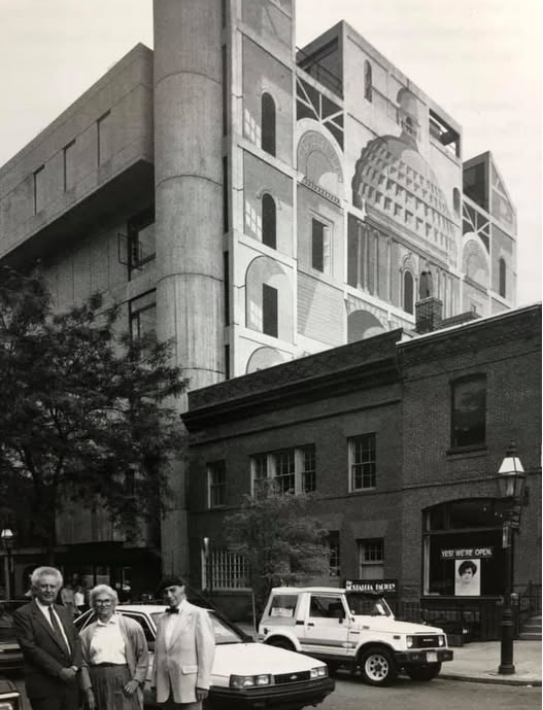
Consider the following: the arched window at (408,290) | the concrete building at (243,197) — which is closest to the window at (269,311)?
the concrete building at (243,197)

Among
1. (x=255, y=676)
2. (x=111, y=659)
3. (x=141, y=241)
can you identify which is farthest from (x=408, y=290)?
(x=111, y=659)

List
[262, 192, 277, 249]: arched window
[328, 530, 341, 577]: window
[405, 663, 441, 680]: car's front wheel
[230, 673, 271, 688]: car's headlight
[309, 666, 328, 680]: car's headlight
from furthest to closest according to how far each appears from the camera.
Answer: [262, 192, 277, 249]: arched window → [328, 530, 341, 577]: window → [405, 663, 441, 680]: car's front wheel → [309, 666, 328, 680]: car's headlight → [230, 673, 271, 688]: car's headlight

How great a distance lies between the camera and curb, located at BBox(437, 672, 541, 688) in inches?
528

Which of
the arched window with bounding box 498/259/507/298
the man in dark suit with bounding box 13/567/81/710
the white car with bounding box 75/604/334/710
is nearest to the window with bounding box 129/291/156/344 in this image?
the arched window with bounding box 498/259/507/298

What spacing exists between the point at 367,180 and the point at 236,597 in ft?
64.8

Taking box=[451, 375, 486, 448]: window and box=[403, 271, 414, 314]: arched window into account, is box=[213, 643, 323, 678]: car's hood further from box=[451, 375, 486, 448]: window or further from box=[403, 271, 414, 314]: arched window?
box=[403, 271, 414, 314]: arched window

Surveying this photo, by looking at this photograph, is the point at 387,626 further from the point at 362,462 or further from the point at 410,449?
the point at 362,462

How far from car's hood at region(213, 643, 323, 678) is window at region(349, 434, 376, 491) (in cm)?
1372

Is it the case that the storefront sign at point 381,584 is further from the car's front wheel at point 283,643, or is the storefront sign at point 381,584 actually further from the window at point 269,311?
the window at point 269,311

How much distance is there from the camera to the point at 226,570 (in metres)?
27.9

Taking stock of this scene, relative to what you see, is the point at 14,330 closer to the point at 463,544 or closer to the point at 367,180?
the point at 463,544

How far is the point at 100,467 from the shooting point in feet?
74.8

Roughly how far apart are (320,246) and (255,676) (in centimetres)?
2782

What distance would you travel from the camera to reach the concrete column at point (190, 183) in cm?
3091
